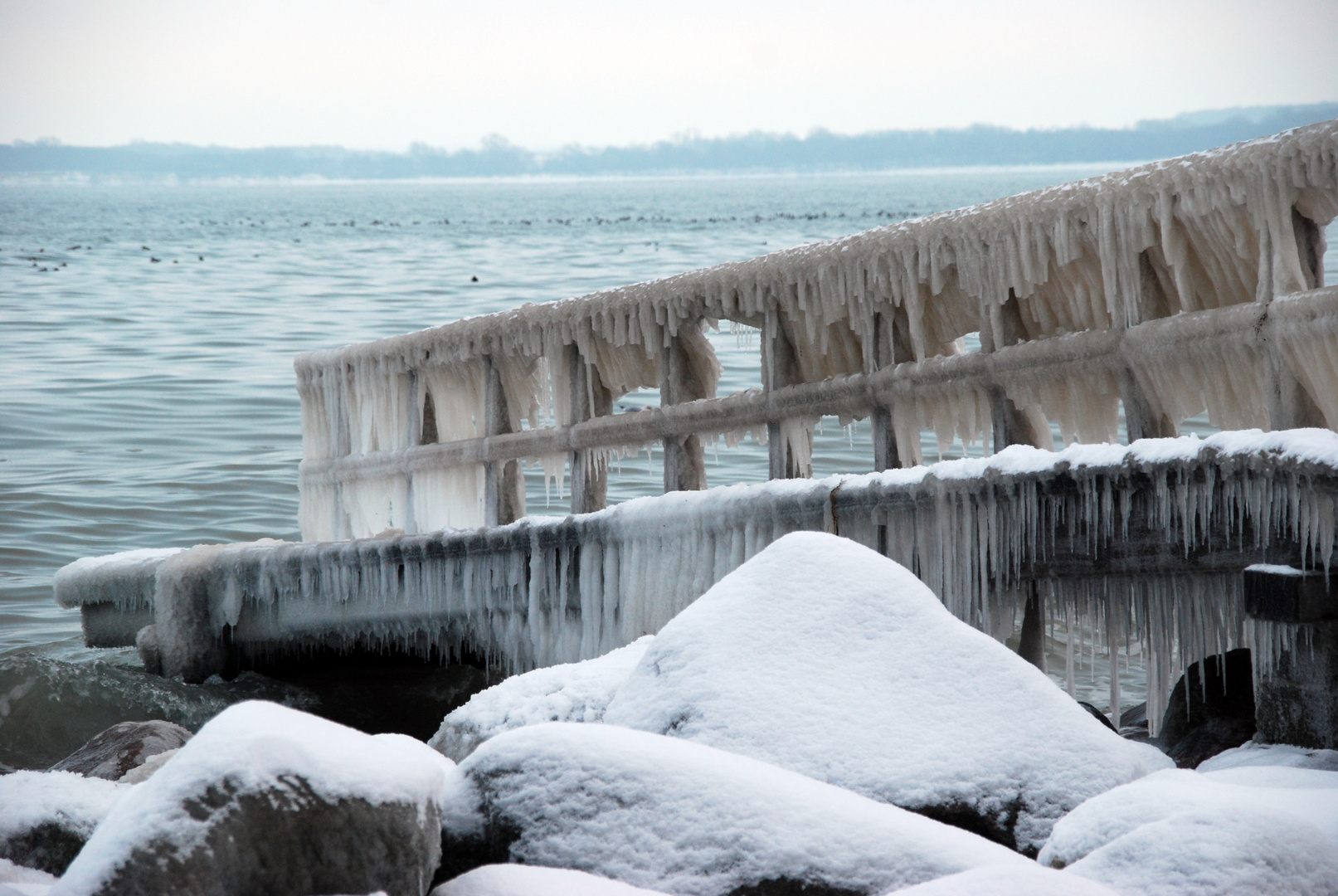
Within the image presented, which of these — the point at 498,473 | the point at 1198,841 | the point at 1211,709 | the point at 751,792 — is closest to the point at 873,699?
the point at 751,792

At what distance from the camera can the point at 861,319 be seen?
6227 mm

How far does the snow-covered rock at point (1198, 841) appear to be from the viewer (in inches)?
104

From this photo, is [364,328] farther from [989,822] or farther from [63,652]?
[989,822]

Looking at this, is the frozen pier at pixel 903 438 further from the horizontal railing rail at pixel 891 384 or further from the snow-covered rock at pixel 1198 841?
the snow-covered rock at pixel 1198 841

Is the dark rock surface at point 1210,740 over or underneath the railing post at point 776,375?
underneath

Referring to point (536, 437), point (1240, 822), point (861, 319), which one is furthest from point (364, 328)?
point (1240, 822)

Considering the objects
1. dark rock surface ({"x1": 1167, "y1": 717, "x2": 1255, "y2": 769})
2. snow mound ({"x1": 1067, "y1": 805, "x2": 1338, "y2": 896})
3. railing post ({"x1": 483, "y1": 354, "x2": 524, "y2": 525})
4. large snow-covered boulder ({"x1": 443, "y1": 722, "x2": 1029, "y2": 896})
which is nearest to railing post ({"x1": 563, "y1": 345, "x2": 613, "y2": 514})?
railing post ({"x1": 483, "y1": 354, "x2": 524, "y2": 525})

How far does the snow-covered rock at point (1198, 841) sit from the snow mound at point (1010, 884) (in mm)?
181

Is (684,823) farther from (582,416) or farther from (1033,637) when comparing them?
(582,416)

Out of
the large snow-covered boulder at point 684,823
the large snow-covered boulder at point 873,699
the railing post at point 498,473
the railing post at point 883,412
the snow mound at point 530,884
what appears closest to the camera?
the snow mound at point 530,884

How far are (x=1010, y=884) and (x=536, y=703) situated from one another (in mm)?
1951

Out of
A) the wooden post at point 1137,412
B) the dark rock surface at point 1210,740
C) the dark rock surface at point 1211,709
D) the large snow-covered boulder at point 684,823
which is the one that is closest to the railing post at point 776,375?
the wooden post at point 1137,412

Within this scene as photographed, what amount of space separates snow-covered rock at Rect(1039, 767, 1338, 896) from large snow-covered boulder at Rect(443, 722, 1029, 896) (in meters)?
0.19

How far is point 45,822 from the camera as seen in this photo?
3.41 meters
